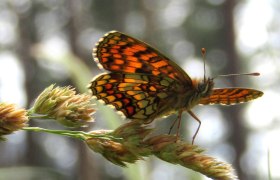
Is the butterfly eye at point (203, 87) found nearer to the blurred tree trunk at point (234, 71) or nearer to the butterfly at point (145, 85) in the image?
the butterfly at point (145, 85)

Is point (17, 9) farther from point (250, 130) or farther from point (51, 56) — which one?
point (51, 56)

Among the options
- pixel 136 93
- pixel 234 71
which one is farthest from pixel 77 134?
pixel 234 71

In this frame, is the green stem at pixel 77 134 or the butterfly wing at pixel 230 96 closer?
the green stem at pixel 77 134

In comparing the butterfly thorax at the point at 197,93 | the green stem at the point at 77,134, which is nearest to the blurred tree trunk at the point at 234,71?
the butterfly thorax at the point at 197,93

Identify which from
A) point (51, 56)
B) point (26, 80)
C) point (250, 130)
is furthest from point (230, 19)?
point (51, 56)

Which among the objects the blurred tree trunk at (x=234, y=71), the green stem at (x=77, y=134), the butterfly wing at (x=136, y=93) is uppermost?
the blurred tree trunk at (x=234, y=71)

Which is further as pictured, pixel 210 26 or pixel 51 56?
pixel 210 26

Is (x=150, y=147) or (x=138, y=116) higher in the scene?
(x=138, y=116)

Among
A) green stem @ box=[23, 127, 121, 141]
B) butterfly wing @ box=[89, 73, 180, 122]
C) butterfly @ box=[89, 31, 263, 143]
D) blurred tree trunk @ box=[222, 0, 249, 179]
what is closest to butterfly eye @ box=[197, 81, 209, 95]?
butterfly @ box=[89, 31, 263, 143]

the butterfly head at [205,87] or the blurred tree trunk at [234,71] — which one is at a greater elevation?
the blurred tree trunk at [234,71]
